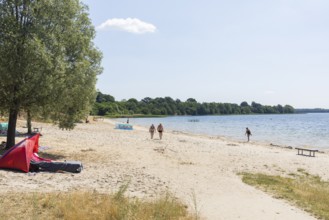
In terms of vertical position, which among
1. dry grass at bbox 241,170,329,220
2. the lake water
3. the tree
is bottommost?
the lake water

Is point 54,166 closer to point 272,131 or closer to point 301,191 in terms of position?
point 301,191

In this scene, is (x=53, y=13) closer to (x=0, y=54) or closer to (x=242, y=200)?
(x=0, y=54)

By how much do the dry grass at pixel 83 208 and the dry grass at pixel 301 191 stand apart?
4.56 m

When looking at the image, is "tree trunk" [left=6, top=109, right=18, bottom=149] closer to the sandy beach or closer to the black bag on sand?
the sandy beach

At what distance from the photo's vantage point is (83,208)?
9.32 m

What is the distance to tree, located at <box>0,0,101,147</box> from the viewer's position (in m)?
16.2

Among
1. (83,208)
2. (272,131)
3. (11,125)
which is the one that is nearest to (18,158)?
(11,125)

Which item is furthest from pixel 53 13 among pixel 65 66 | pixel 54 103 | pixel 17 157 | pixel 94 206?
pixel 94 206

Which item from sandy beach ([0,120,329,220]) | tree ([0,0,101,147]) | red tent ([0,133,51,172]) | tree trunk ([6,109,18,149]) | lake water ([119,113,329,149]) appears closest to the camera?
sandy beach ([0,120,329,220])

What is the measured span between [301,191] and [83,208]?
942 centimetres

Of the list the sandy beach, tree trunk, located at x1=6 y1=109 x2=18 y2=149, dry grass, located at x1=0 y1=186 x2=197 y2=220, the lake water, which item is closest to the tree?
tree trunk, located at x1=6 y1=109 x2=18 y2=149

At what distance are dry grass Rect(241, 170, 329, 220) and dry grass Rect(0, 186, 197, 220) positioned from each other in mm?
4564

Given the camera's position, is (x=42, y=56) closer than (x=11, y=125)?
Yes

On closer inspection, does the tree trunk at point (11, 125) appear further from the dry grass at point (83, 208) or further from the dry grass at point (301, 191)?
the dry grass at point (301, 191)
